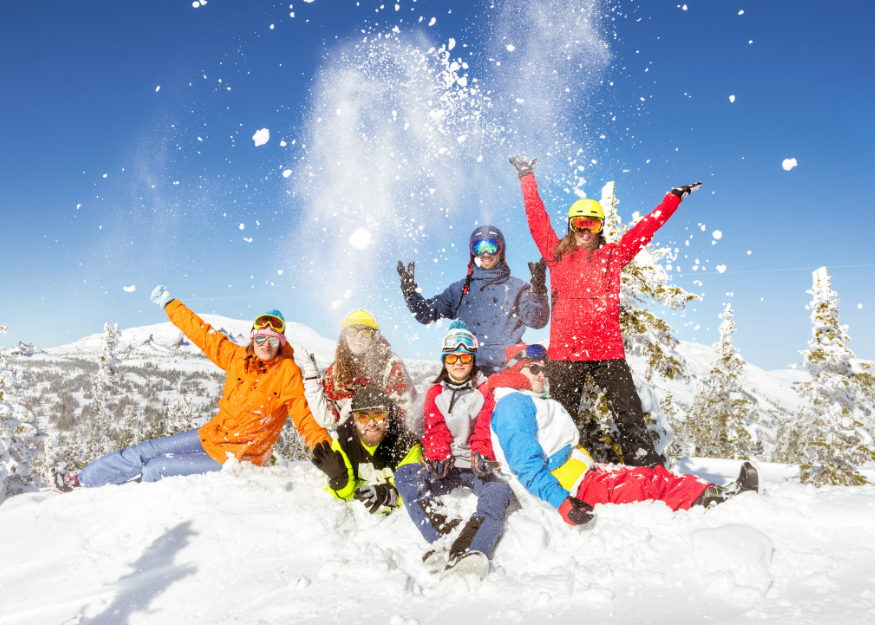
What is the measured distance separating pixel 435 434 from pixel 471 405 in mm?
478

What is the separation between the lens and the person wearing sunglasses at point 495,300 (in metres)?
5.54

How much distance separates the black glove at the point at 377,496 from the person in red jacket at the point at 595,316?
2160mm

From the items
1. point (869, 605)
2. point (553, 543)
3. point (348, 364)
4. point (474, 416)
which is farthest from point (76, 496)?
point (869, 605)

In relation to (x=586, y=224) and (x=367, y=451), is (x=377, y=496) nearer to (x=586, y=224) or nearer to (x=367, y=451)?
(x=367, y=451)

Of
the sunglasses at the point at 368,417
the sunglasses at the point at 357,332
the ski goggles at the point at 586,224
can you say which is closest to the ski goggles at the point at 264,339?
the sunglasses at the point at 357,332

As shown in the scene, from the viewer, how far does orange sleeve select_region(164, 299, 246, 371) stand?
5.59 m

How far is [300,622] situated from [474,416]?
229 cm

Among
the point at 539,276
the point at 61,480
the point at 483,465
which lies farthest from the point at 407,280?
the point at 61,480

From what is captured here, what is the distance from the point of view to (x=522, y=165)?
227 inches

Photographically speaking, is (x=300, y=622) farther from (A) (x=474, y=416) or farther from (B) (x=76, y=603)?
(A) (x=474, y=416)

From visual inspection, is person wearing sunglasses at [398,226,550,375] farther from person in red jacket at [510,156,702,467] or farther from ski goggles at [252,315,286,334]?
ski goggles at [252,315,286,334]

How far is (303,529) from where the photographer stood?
4.18 m

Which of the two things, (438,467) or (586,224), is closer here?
(438,467)

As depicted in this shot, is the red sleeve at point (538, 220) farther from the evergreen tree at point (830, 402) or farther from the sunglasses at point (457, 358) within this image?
the evergreen tree at point (830, 402)
